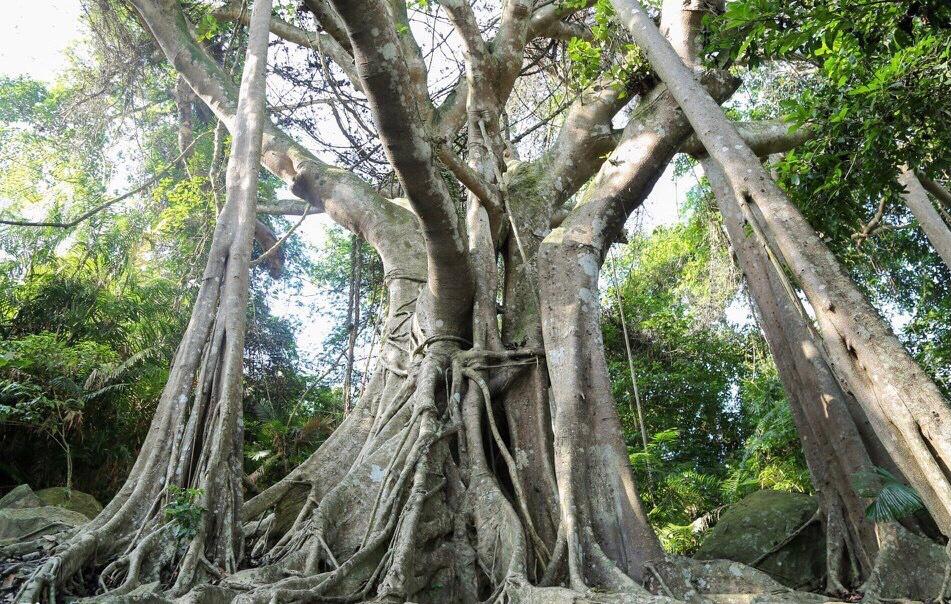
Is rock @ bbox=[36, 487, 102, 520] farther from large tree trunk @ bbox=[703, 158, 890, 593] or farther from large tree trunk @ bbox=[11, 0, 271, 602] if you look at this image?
large tree trunk @ bbox=[703, 158, 890, 593]

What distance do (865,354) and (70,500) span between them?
16.9 feet

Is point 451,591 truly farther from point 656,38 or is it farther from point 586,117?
point 586,117

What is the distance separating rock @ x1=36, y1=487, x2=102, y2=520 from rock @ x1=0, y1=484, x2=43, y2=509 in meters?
0.28

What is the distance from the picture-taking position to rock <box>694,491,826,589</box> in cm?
419

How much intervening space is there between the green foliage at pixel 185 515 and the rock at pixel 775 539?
3.33 metres

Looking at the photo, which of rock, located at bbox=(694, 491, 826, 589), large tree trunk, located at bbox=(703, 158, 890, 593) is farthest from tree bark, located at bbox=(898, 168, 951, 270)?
rock, located at bbox=(694, 491, 826, 589)

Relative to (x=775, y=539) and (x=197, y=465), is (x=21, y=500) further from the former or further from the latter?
(x=775, y=539)

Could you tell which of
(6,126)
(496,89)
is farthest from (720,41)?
(6,126)

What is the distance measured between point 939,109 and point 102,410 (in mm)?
6788

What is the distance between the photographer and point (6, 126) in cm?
1066

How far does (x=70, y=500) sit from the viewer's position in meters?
4.71

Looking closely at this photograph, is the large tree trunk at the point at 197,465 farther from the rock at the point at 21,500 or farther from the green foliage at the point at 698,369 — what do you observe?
the green foliage at the point at 698,369

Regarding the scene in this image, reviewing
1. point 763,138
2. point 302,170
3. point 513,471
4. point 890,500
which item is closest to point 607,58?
point 763,138

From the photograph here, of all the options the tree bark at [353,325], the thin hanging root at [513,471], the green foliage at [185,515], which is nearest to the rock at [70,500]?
the green foliage at [185,515]
